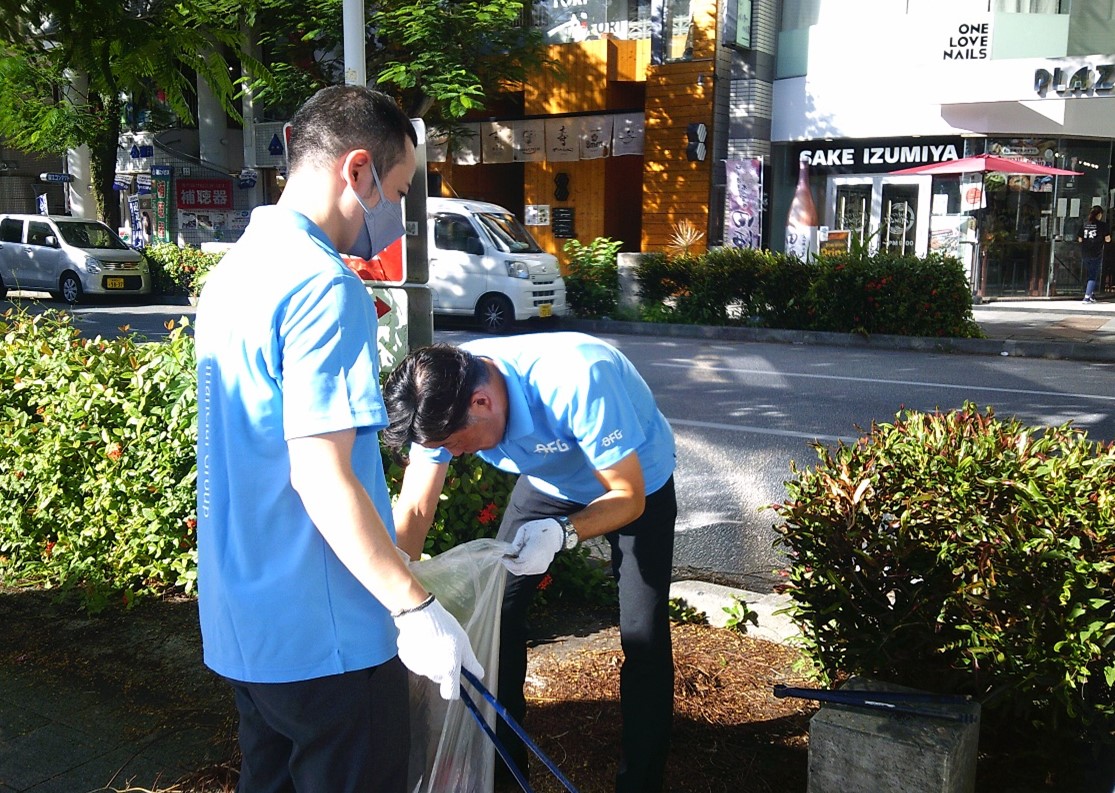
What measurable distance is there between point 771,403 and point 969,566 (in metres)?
6.58

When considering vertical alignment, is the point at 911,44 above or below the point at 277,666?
above

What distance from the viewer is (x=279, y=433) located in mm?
1847

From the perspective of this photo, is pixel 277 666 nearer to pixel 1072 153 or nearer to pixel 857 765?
pixel 857 765

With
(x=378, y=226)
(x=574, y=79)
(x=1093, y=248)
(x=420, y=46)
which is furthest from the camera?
(x=574, y=79)

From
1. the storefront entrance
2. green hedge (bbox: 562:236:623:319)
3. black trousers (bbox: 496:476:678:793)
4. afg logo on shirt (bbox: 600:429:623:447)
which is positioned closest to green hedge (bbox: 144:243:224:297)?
green hedge (bbox: 562:236:623:319)

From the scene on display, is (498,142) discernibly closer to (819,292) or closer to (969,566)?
(819,292)

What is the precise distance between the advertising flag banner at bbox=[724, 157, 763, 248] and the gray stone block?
17871mm

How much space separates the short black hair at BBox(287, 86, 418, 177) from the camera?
1.94 m

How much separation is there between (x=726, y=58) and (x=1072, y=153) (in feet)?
20.6

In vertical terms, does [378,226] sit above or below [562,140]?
below

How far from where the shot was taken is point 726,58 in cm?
2045

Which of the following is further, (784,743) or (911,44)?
(911,44)

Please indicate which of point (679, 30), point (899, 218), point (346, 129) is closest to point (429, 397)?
point (346, 129)

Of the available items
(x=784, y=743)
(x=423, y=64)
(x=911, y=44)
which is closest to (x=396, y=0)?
(x=423, y=64)
